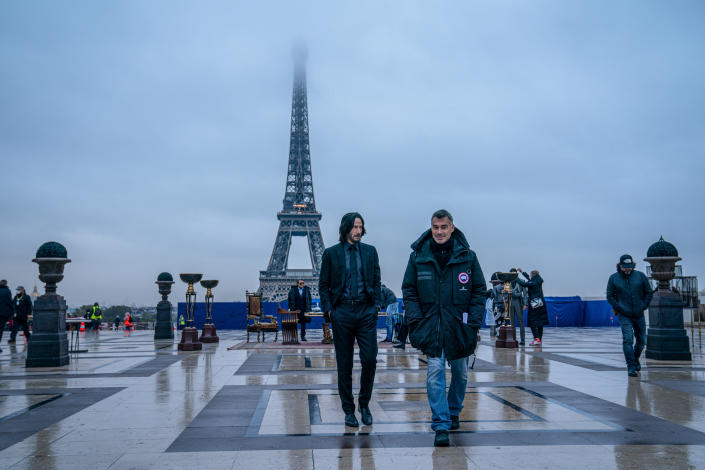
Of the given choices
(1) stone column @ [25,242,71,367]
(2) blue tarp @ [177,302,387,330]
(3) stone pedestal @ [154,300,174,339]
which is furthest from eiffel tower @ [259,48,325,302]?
(1) stone column @ [25,242,71,367]

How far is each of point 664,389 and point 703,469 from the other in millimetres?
3298

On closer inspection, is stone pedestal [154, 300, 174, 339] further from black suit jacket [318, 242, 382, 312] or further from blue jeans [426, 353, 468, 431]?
blue jeans [426, 353, 468, 431]

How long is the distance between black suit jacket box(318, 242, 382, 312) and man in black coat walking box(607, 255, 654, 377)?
424cm

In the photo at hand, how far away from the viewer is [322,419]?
4645 mm

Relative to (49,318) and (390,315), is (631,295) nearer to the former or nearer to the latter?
(390,315)

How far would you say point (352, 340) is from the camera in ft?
15.1

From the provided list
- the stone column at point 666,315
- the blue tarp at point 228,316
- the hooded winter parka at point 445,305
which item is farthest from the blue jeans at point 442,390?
the blue tarp at point 228,316

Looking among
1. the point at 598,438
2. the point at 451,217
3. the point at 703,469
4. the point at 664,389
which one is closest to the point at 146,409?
the point at 451,217

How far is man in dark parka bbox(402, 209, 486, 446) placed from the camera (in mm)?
4035

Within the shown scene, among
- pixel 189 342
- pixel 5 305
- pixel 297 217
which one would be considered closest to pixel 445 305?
pixel 189 342

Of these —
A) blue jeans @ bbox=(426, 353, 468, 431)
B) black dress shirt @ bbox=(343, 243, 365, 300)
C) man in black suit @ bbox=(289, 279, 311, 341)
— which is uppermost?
black dress shirt @ bbox=(343, 243, 365, 300)

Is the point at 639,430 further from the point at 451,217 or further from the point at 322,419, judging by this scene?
the point at 322,419

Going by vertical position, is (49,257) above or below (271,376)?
above

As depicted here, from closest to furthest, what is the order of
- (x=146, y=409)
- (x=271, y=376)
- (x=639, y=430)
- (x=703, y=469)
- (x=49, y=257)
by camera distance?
(x=703, y=469) < (x=639, y=430) < (x=146, y=409) < (x=271, y=376) < (x=49, y=257)
